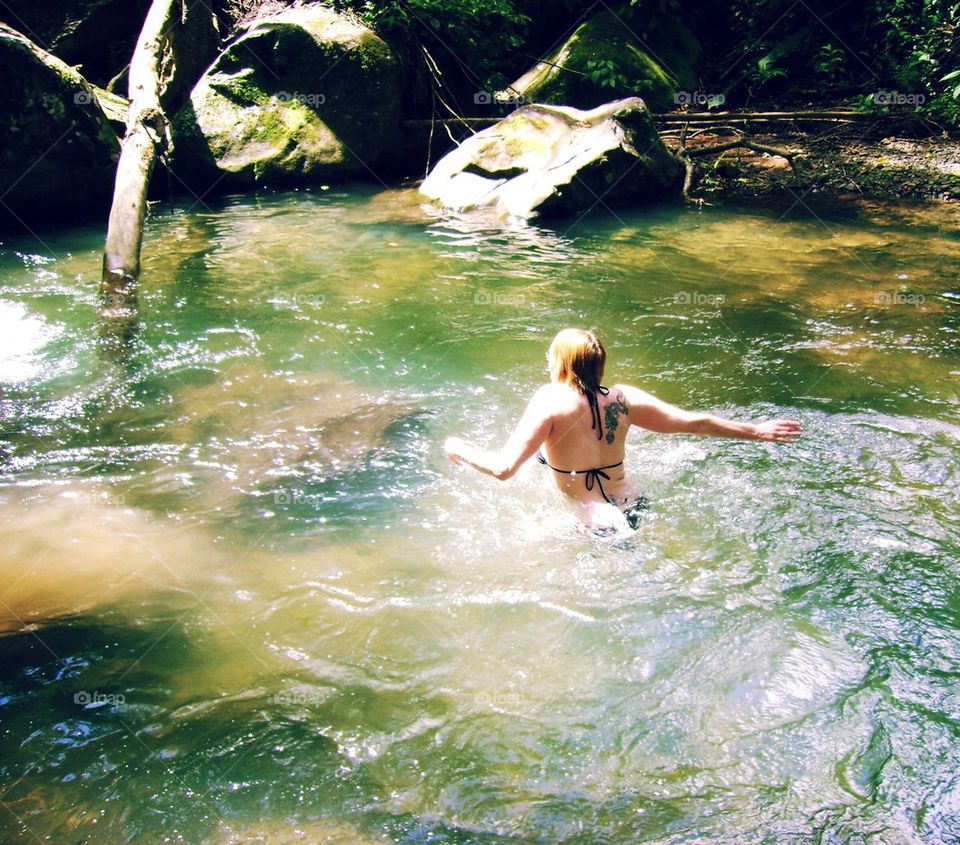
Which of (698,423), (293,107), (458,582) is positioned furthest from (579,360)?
(293,107)

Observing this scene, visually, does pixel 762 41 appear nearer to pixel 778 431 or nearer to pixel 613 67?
pixel 613 67

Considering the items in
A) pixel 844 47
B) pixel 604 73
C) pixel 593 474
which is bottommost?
pixel 593 474

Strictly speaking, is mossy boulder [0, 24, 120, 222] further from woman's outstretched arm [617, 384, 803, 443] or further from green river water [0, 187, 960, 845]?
woman's outstretched arm [617, 384, 803, 443]

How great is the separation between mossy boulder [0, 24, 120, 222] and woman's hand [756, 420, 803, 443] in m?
9.49

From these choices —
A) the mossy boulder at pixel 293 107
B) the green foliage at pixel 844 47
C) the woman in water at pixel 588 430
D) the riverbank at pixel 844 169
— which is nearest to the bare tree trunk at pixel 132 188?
the mossy boulder at pixel 293 107

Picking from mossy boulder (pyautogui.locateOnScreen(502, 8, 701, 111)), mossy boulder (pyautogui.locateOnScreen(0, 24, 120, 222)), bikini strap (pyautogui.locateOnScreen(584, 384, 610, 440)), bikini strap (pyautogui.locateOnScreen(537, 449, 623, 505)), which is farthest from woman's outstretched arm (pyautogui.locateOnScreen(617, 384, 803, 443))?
mossy boulder (pyautogui.locateOnScreen(502, 8, 701, 111))

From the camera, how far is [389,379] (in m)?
5.97

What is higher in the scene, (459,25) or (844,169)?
(459,25)

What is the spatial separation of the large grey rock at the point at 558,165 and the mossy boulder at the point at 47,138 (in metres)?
4.43

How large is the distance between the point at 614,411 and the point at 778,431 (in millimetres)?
874

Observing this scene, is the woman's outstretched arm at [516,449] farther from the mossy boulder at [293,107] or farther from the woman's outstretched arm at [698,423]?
the mossy boulder at [293,107]

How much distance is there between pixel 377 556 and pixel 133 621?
3.97 ft

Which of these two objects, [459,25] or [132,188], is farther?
[459,25]

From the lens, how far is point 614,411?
3.98 metres
